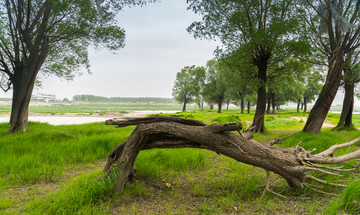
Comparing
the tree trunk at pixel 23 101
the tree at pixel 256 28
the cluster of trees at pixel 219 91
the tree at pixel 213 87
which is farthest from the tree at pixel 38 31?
the tree at pixel 213 87

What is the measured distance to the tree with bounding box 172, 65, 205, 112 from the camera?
5425 centimetres

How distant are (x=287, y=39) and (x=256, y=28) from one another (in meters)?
1.85

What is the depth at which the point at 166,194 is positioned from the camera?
376 centimetres

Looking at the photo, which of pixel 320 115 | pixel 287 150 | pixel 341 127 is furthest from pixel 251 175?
pixel 341 127

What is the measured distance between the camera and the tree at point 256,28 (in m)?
10.4

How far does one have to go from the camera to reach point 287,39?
10859mm

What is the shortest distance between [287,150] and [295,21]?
9234 mm

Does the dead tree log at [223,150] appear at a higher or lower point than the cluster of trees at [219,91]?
lower

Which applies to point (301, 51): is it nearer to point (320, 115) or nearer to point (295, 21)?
point (295, 21)

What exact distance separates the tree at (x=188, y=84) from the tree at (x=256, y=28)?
1580 inches

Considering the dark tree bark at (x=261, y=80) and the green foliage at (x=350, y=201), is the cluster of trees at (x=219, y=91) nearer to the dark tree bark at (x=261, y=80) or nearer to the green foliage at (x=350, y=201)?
the dark tree bark at (x=261, y=80)

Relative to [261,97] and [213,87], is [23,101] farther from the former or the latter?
[213,87]

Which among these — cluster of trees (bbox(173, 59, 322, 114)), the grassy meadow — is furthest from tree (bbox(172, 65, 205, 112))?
the grassy meadow

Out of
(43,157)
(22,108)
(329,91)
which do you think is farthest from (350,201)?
(22,108)
